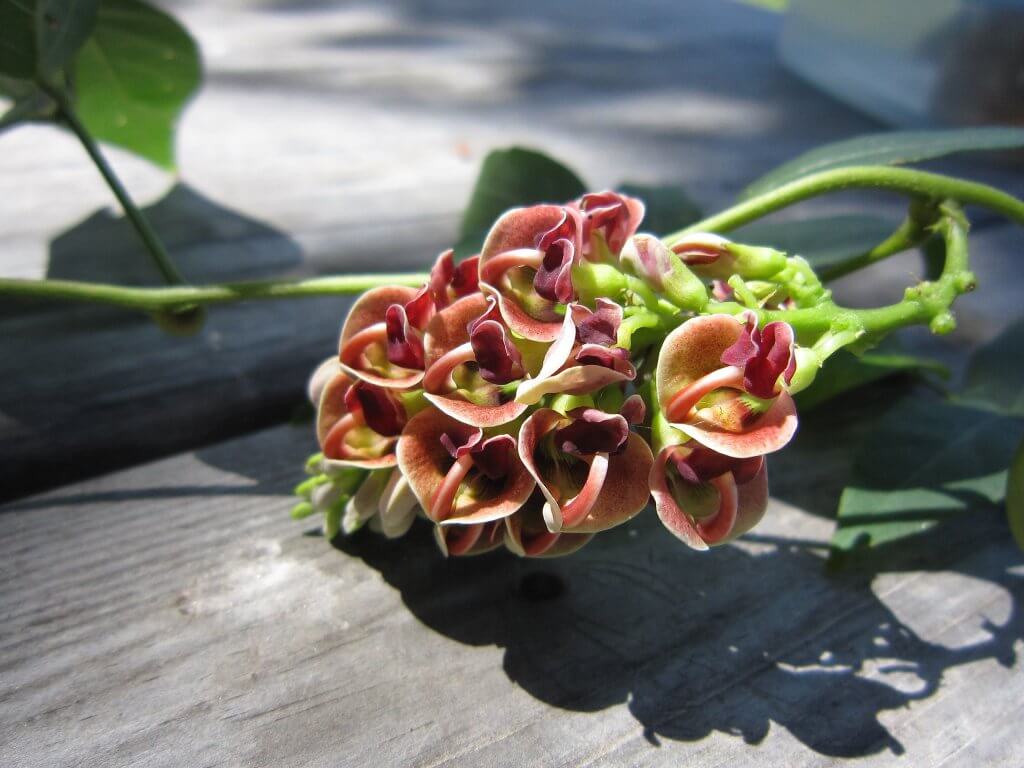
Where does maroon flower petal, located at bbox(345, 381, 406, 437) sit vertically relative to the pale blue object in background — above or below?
below

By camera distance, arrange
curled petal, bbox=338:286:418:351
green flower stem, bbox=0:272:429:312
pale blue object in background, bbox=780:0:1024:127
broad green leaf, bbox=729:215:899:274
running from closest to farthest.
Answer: curled petal, bbox=338:286:418:351 < green flower stem, bbox=0:272:429:312 < broad green leaf, bbox=729:215:899:274 < pale blue object in background, bbox=780:0:1024:127

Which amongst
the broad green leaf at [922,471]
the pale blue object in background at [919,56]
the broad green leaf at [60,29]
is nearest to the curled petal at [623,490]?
the broad green leaf at [922,471]

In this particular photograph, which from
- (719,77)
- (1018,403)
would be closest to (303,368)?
(1018,403)

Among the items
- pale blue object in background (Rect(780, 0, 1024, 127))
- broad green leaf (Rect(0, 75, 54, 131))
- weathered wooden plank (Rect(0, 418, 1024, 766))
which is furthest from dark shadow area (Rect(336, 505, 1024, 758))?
pale blue object in background (Rect(780, 0, 1024, 127))

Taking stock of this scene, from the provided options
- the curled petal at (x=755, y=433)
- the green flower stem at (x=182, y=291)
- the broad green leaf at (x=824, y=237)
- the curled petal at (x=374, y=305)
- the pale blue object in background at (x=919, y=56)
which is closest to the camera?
the curled petal at (x=755, y=433)

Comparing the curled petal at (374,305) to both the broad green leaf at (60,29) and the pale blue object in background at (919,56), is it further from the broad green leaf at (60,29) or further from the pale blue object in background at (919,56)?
the pale blue object in background at (919,56)

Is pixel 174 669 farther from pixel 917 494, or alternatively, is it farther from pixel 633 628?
pixel 917 494

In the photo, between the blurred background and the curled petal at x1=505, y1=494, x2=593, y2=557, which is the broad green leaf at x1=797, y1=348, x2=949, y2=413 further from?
the curled petal at x1=505, y1=494, x2=593, y2=557
